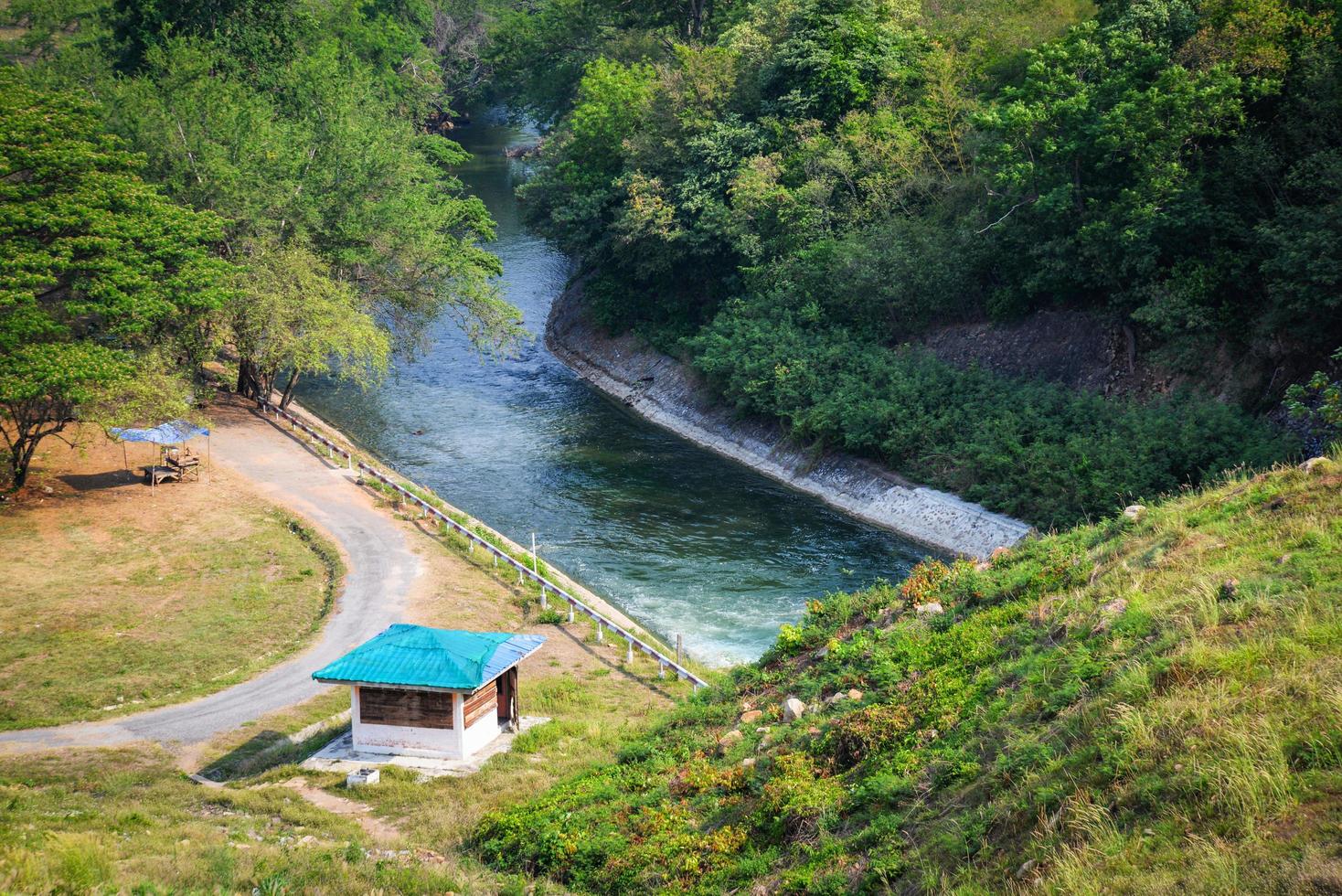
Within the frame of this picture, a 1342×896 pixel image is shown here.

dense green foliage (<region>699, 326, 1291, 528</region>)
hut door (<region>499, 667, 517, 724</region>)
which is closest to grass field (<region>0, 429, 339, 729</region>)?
hut door (<region>499, 667, 517, 724</region>)

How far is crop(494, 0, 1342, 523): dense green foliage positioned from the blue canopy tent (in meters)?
21.2

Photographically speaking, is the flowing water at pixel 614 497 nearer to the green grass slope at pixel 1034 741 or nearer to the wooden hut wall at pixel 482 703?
the wooden hut wall at pixel 482 703

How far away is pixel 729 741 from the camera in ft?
62.0

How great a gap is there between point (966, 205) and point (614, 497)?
1863 cm

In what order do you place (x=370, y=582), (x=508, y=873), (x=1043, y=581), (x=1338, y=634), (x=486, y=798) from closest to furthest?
1. (x=1338, y=634)
2. (x=508, y=873)
3. (x=1043, y=581)
4. (x=486, y=798)
5. (x=370, y=582)

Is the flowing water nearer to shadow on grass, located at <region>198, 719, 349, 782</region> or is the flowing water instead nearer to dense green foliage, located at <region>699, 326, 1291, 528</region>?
dense green foliage, located at <region>699, 326, 1291, 528</region>

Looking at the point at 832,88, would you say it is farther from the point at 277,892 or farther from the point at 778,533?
the point at 277,892

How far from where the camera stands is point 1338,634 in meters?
12.9

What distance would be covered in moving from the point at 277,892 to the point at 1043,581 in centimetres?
1211

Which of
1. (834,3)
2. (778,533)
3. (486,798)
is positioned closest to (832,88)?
(834,3)

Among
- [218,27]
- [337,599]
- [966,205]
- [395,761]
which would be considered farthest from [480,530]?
[218,27]

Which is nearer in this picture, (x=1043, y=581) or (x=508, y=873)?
(x=508, y=873)

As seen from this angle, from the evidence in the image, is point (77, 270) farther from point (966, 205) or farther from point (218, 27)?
point (966, 205)

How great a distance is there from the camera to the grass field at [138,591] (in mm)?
26980
